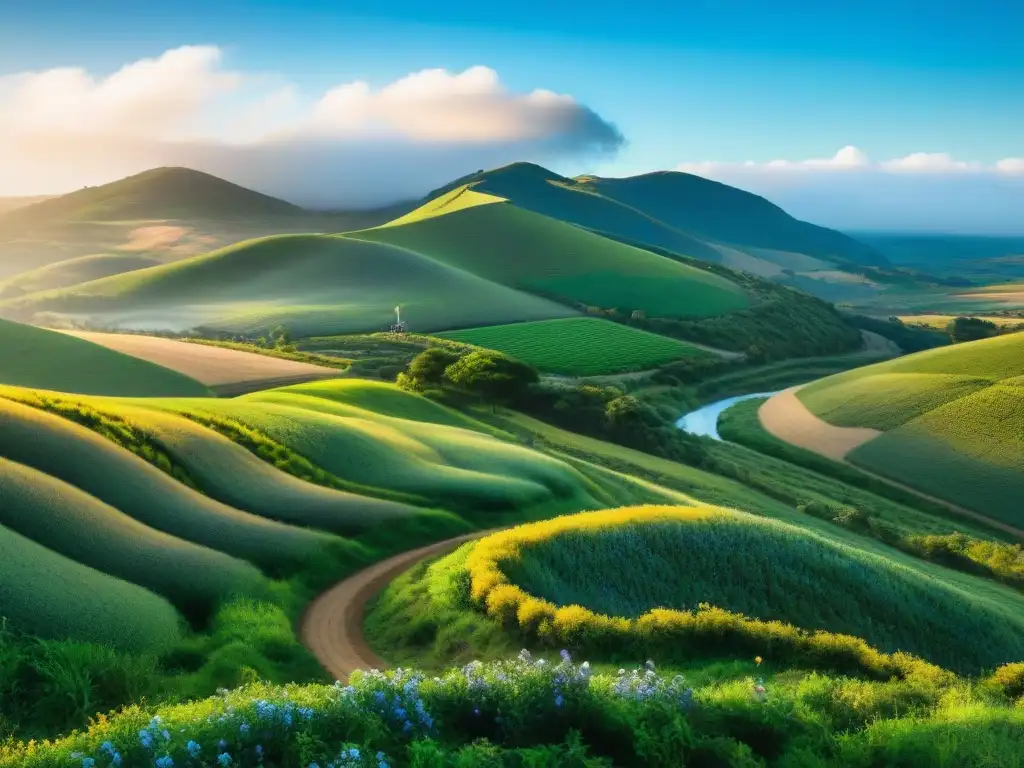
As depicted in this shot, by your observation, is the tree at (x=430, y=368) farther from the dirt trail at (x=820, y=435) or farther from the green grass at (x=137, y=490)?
the green grass at (x=137, y=490)

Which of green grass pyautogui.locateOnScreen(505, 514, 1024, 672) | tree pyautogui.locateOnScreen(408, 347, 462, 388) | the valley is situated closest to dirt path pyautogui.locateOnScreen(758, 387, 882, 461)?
the valley

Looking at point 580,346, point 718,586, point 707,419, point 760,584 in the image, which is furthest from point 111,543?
point 580,346

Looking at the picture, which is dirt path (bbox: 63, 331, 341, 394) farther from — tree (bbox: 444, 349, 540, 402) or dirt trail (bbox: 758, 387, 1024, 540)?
dirt trail (bbox: 758, 387, 1024, 540)

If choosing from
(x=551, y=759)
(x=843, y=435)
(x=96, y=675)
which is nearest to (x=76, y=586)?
(x=96, y=675)

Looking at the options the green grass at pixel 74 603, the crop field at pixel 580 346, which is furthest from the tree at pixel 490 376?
the green grass at pixel 74 603

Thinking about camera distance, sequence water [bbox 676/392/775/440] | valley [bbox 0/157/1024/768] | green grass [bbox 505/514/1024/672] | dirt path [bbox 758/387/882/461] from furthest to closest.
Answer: water [bbox 676/392/775/440]
dirt path [bbox 758/387/882/461]
green grass [bbox 505/514/1024/672]
valley [bbox 0/157/1024/768]

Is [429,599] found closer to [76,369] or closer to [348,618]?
[348,618]
